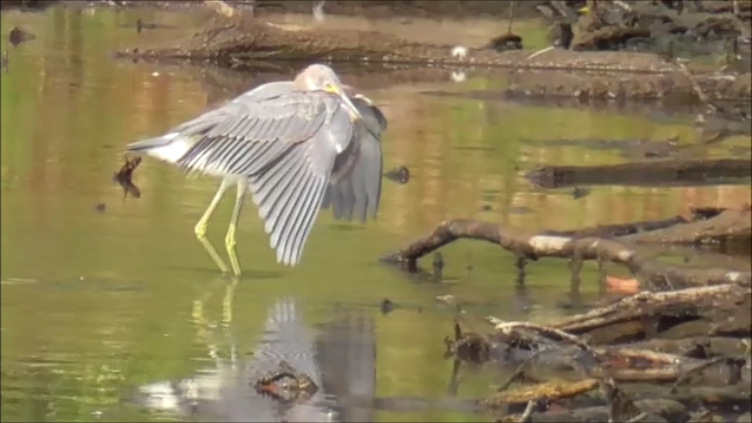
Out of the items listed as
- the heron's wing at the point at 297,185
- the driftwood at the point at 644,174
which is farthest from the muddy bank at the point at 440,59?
the heron's wing at the point at 297,185

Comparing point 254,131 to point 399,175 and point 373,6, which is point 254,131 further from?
point 373,6

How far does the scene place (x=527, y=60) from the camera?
17.1 metres

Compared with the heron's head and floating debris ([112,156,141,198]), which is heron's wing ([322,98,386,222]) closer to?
the heron's head

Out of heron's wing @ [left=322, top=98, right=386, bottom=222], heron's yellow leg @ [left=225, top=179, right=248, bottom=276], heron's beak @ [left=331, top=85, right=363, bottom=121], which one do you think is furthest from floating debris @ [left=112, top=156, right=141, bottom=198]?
heron's wing @ [left=322, top=98, right=386, bottom=222]

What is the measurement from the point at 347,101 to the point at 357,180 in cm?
38

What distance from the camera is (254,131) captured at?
303 inches

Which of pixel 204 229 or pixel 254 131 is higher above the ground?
pixel 254 131

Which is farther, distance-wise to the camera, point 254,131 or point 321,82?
point 321,82

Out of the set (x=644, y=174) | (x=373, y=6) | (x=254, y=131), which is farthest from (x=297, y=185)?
(x=373, y=6)

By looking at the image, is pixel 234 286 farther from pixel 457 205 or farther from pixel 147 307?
pixel 457 205

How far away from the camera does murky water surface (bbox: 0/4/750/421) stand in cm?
582

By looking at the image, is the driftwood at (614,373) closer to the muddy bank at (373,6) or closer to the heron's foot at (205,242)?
the heron's foot at (205,242)

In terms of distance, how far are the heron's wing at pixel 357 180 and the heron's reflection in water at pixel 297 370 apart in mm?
628

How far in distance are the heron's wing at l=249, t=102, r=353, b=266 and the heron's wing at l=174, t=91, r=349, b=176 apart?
1.0 inches
